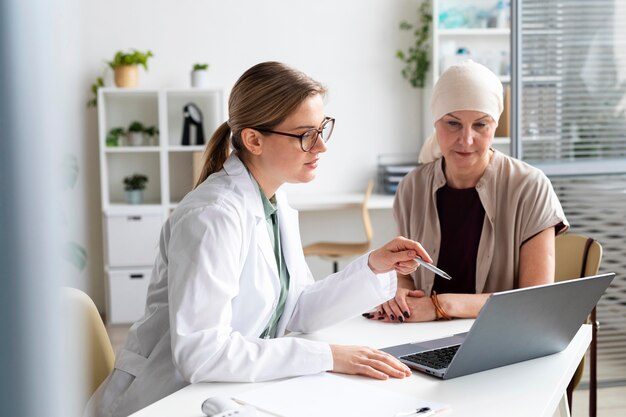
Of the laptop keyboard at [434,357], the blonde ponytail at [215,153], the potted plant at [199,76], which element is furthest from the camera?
the potted plant at [199,76]

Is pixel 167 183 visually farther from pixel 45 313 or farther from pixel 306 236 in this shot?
pixel 45 313

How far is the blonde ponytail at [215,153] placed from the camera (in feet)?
5.42

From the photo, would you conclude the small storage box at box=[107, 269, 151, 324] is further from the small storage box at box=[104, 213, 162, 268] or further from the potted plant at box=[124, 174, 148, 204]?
the potted plant at box=[124, 174, 148, 204]

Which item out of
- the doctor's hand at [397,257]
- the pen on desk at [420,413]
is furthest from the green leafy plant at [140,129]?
the pen on desk at [420,413]

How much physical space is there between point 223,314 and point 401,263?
0.47 m

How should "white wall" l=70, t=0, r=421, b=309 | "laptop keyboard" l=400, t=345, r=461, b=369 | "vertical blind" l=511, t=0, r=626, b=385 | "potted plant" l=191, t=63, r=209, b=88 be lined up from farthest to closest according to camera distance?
1. "white wall" l=70, t=0, r=421, b=309
2. "potted plant" l=191, t=63, r=209, b=88
3. "vertical blind" l=511, t=0, r=626, b=385
4. "laptop keyboard" l=400, t=345, r=461, b=369

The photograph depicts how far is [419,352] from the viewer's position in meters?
1.46

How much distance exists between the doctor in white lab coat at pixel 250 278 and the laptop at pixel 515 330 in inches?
4.1

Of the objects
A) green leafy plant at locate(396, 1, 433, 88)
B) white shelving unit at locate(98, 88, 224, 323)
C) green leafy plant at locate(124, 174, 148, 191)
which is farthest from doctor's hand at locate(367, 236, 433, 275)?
green leafy plant at locate(396, 1, 433, 88)

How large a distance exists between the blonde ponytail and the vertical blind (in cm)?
193

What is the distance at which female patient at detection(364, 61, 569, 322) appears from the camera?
6.27 ft

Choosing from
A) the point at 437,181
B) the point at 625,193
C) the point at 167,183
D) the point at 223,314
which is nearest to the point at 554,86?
the point at 625,193

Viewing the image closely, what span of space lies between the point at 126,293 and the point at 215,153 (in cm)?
344

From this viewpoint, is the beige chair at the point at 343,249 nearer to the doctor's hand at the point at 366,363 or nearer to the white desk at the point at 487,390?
the white desk at the point at 487,390
